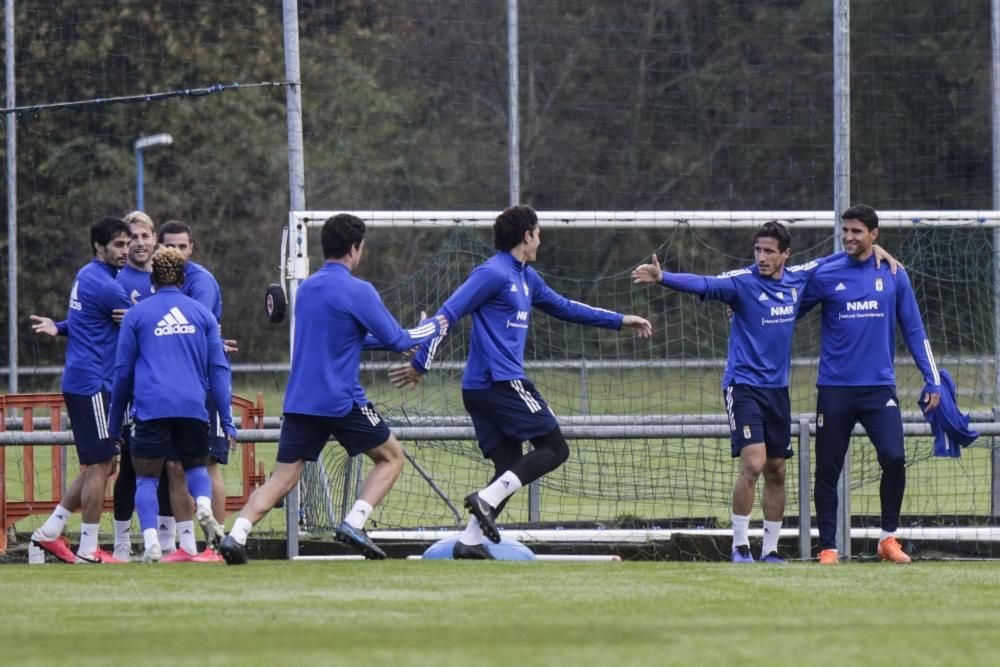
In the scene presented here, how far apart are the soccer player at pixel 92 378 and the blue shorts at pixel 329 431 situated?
4.89ft

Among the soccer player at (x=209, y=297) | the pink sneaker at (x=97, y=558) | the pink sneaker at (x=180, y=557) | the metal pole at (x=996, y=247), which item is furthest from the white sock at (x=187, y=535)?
the metal pole at (x=996, y=247)

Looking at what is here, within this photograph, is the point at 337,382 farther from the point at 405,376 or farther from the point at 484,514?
the point at 484,514

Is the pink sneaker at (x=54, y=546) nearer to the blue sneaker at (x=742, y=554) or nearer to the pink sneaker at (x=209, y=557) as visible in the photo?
the pink sneaker at (x=209, y=557)

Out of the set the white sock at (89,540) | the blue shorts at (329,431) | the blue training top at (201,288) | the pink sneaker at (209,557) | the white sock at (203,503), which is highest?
the blue training top at (201,288)

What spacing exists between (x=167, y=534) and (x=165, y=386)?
A: 1.44m

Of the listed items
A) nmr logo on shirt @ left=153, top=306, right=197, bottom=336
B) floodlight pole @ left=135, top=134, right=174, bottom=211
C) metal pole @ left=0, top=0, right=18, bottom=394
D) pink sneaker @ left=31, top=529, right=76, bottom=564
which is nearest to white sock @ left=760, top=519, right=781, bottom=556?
nmr logo on shirt @ left=153, top=306, right=197, bottom=336

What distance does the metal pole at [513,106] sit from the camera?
14367 millimetres

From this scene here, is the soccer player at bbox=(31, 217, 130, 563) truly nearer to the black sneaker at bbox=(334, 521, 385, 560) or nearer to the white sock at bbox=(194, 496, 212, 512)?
the white sock at bbox=(194, 496, 212, 512)

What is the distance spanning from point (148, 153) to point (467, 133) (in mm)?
8816

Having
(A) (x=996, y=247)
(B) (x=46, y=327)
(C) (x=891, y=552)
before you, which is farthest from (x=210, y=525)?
(A) (x=996, y=247)

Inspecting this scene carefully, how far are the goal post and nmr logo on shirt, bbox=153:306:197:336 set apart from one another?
5.66 ft

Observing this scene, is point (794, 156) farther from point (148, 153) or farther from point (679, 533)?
point (148, 153)

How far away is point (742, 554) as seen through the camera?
10328mm

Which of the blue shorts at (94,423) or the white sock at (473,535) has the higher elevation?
the blue shorts at (94,423)
